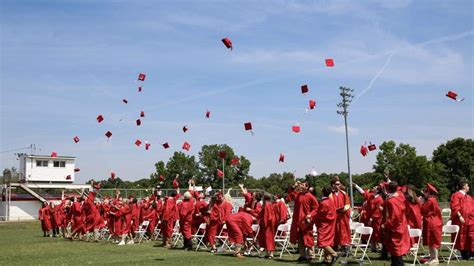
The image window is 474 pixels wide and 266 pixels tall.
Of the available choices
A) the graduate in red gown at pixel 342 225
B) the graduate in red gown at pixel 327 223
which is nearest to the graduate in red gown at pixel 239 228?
the graduate in red gown at pixel 342 225

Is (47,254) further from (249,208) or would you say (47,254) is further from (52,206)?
(52,206)

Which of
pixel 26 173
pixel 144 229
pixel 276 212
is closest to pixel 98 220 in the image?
pixel 144 229

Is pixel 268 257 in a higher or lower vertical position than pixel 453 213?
lower

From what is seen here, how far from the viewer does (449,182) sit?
7962cm

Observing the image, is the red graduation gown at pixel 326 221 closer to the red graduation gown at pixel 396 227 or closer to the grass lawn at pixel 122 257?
the grass lawn at pixel 122 257

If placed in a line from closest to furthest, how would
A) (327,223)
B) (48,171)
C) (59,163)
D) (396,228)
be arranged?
(396,228)
(327,223)
(48,171)
(59,163)

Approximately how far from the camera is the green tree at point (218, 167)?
109 metres

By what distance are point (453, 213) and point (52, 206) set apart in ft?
71.6

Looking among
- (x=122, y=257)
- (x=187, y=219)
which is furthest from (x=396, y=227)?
(x=187, y=219)

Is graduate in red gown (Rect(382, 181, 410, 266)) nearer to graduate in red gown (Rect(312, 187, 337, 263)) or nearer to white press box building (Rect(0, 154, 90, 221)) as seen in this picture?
graduate in red gown (Rect(312, 187, 337, 263))

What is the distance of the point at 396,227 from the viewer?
11250 mm

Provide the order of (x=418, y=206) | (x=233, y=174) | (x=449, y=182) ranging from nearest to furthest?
(x=418, y=206), (x=449, y=182), (x=233, y=174)

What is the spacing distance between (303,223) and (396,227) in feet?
11.2

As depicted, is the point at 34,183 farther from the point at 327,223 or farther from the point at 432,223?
the point at 432,223
